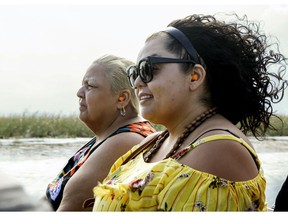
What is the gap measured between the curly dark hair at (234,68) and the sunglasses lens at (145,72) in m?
0.13

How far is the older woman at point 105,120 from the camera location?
322cm

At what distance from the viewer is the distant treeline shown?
13984 millimetres

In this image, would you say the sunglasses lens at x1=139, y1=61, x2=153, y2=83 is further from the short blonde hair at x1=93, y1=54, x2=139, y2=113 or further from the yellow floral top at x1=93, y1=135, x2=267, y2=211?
the short blonde hair at x1=93, y1=54, x2=139, y2=113

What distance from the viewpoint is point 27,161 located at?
11336 mm

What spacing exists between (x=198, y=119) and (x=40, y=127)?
12.6 metres

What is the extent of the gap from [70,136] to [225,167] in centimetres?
1249

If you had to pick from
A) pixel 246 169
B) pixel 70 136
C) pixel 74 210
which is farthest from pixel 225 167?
pixel 70 136

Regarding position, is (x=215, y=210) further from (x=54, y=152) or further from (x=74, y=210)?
(x=54, y=152)

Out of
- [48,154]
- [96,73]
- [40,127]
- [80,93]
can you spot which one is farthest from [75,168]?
[40,127]

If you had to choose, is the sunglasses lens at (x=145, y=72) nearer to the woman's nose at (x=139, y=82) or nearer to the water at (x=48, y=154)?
the woman's nose at (x=139, y=82)

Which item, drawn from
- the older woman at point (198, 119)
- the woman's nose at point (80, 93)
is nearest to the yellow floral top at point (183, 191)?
the older woman at point (198, 119)

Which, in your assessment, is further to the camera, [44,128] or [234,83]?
[44,128]

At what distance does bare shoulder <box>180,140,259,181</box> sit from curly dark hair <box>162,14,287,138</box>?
0.35 meters
